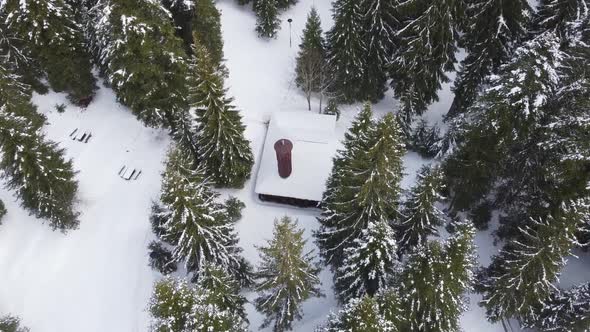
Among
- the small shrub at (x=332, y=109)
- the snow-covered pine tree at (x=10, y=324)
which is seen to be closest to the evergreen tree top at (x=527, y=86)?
the small shrub at (x=332, y=109)

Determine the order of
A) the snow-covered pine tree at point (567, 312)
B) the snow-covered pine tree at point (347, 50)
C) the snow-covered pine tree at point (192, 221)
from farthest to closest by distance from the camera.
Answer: the snow-covered pine tree at point (347, 50)
the snow-covered pine tree at point (567, 312)
the snow-covered pine tree at point (192, 221)

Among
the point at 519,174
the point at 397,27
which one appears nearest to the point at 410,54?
the point at 397,27

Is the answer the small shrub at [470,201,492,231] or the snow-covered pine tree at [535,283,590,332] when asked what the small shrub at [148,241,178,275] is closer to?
the small shrub at [470,201,492,231]

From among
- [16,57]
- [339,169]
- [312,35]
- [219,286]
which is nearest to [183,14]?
[312,35]

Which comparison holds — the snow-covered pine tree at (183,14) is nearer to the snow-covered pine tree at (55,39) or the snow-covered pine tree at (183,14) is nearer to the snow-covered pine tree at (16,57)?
the snow-covered pine tree at (55,39)

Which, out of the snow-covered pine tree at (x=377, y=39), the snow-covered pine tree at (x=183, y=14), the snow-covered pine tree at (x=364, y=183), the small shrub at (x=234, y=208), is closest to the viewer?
the snow-covered pine tree at (x=364, y=183)

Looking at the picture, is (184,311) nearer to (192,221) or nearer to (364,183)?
(192,221)
